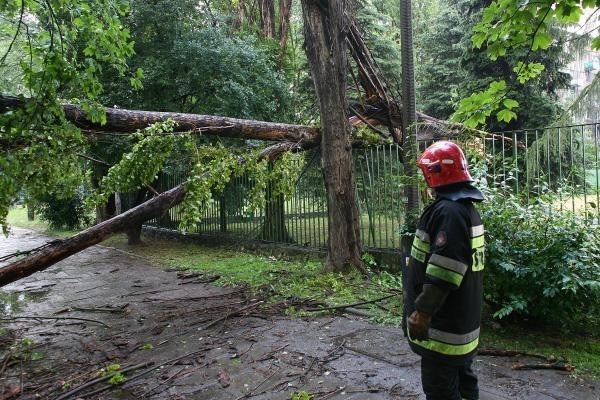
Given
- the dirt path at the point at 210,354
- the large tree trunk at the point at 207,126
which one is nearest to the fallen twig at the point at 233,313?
the dirt path at the point at 210,354

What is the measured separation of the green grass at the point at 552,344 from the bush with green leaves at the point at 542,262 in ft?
0.55

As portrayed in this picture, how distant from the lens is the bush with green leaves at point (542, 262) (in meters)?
4.34

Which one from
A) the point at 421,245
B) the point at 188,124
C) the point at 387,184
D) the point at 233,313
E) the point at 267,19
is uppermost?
the point at 267,19

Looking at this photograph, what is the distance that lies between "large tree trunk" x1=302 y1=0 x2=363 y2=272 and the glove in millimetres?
5160

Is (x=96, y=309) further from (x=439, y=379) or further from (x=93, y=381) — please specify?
(x=439, y=379)

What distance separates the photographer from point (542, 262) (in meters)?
4.53

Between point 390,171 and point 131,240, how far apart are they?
9.03 metres

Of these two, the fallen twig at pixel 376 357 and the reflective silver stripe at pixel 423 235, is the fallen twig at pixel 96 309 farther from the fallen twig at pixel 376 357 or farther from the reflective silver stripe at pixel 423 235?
the reflective silver stripe at pixel 423 235

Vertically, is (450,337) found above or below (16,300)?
above

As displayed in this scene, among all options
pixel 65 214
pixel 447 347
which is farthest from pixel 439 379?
pixel 65 214

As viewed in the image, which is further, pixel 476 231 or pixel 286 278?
pixel 286 278

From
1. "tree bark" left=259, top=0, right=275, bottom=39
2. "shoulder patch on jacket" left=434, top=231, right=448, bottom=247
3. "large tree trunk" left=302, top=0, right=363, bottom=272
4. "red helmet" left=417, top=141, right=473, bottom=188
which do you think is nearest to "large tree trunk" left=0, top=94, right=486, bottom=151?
"large tree trunk" left=302, top=0, right=363, bottom=272

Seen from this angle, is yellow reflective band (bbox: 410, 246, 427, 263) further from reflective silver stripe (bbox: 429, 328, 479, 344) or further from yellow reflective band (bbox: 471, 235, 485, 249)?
reflective silver stripe (bbox: 429, 328, 479, 344)

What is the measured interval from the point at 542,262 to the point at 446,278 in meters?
2.47
